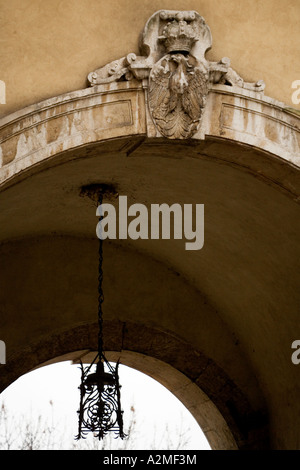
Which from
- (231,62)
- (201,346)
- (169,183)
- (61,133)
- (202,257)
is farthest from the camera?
(201,346)

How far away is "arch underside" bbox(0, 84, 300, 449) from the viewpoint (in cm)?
692

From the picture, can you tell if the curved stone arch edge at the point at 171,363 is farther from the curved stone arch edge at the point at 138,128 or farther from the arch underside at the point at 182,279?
the curved stone arch edge at the point at 138,128

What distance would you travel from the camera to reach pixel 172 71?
6.11 metres

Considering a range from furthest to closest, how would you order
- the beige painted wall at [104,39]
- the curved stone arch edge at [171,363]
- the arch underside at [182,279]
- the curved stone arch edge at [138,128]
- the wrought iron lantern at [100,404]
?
1. the curved stone arch edge at [171,363]
2. the wrought iron lantern at [100,404]
3. the arch underside at [182,279]
4. the beige painted wall at [104,39]
5. the curved stone arch edge at [138,128]

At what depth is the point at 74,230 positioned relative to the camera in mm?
8438

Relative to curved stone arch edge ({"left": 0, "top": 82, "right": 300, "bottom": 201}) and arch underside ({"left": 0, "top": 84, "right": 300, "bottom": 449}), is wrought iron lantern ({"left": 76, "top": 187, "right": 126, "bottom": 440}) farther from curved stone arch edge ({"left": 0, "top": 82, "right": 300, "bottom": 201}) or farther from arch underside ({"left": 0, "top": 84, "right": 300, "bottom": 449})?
curved stone arch edge ({"left": 0, "top": 82, "right": 300, "bottom": 201})

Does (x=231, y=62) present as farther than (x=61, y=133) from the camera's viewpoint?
Yes

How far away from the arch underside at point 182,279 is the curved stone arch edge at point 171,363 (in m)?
0.01

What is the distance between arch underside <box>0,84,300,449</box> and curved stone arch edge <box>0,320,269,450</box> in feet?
0.04

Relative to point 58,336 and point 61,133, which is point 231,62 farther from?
point 58,336

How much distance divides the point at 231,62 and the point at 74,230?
2.57m

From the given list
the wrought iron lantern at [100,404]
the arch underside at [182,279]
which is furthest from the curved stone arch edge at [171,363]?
the wrought iron lantern at [100,404]

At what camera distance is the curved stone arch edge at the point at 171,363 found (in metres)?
8.59

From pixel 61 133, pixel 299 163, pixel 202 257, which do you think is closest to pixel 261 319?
pixel 202 257
